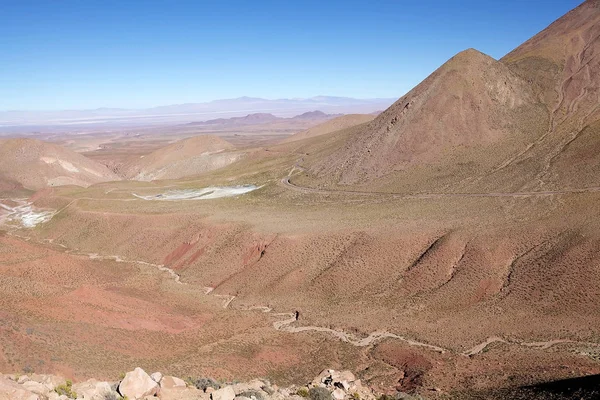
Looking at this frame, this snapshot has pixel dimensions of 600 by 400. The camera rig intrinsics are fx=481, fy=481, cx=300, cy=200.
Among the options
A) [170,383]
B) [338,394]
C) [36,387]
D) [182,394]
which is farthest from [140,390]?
[338,394]

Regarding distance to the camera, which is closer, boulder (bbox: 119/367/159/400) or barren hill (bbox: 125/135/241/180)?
boulder (bbox: 119/367/159/400)

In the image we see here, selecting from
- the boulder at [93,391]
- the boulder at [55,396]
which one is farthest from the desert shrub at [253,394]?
the boulder at [55,396]

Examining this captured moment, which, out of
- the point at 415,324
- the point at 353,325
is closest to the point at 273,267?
the point at 353,325

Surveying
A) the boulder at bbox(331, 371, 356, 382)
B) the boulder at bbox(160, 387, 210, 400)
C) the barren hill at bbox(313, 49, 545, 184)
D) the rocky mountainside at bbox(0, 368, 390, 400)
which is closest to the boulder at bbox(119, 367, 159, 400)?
the rocky mountainside at bbox(0, 368, 390, 400)

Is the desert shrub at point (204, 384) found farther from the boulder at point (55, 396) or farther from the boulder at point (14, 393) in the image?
the boulder at point (14, 393)

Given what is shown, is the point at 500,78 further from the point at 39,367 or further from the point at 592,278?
the point at 39,367

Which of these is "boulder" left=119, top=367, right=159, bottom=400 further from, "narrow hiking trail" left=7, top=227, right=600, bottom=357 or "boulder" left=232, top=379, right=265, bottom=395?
"narrow hiking trail" left=7, top=227, right=600, bottom=357
